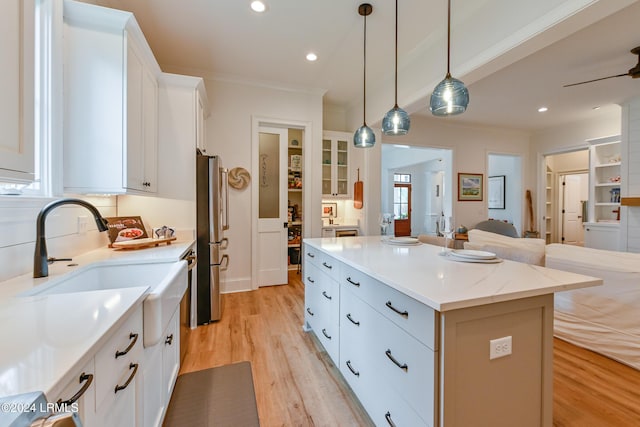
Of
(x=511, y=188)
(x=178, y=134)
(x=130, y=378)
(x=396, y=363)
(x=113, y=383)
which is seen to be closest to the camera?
(x=113, y=383)

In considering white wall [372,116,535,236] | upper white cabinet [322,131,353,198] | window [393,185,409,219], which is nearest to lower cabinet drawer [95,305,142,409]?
upper white cabinet [322,131,353,198]

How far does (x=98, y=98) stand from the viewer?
178 centimetres

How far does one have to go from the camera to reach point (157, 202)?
278cm

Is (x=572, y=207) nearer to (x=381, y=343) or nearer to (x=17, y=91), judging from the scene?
(x=381, y=343)

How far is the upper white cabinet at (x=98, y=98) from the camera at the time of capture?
5.62 feet

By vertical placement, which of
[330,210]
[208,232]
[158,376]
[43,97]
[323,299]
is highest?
[43,97]

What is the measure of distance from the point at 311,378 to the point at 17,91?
216cm

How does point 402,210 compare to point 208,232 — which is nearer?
point 208,232

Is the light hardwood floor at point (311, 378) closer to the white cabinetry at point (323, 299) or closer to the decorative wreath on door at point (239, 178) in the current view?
the white cabinetry at point (323, 299)

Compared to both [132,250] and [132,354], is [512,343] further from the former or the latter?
[132,250]

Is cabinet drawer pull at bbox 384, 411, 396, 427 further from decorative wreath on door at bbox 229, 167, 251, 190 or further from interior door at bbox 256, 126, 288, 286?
decorative wreath on door at bbox 229, 167, 251, 190

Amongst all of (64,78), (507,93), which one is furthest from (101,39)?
(507,93)

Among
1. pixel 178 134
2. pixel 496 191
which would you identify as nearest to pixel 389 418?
pixel 178 134

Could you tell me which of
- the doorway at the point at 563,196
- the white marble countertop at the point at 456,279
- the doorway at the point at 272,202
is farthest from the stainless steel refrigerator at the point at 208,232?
the doorway at the point at 563,196
